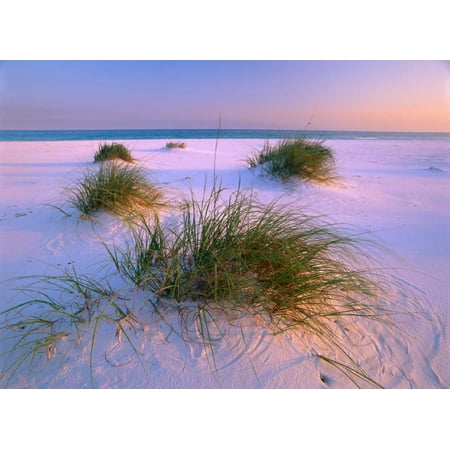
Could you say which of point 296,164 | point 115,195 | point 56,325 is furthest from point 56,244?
point 296,164

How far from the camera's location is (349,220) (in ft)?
9.10

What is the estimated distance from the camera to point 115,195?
2291mm

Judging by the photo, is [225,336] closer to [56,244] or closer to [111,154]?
[56,244]

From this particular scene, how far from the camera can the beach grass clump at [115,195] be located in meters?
2.31

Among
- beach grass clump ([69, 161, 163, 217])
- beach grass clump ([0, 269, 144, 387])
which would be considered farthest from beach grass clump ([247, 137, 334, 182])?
beach grass clump ([0, 269, 144, 387])

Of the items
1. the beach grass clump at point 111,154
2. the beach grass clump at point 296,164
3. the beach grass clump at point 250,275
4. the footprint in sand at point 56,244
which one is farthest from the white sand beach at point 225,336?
the beach grass clump at point 111,154

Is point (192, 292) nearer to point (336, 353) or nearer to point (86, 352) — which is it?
point (86, 352)

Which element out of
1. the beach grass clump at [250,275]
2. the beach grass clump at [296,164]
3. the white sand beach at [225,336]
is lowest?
the white sand beach at [225,336]

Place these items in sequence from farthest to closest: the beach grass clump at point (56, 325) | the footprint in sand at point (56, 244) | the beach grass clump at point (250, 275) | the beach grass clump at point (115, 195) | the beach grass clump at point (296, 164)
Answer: the beach grass clump at point (296, 164) → the beach grass clump at point (115, 195) → the footprint in sand at point (56, 244) → the beach grass clump at point (250, 275) → the beach grass clump at point (56, 325)

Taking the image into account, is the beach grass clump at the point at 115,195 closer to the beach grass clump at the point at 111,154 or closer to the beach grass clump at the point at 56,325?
the beach grass clump at the point at 56,325

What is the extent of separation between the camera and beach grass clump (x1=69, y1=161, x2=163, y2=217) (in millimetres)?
2311

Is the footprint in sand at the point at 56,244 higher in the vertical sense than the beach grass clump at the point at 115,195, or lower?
lower

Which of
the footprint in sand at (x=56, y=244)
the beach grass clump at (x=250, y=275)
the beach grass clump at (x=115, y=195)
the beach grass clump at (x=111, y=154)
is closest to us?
the beach grass clump at (x=250, y=275)
